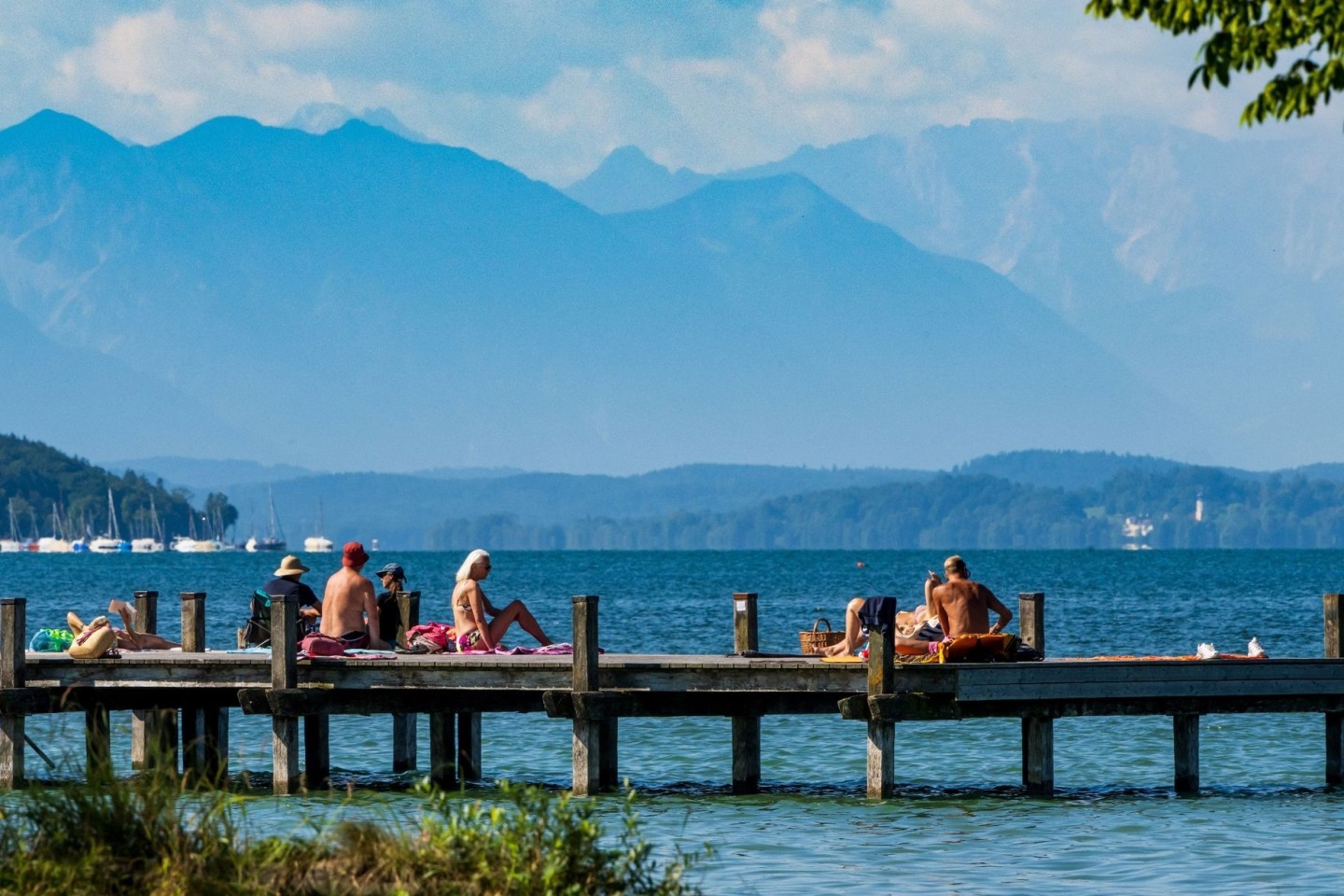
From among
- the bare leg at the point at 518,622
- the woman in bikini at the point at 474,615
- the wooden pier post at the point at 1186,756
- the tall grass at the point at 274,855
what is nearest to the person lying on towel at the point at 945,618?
the wooden pier post at the point at 1186,756

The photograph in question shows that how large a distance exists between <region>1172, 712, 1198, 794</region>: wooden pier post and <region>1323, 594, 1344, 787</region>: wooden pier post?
1.35 metres

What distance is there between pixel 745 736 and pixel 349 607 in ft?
14.1

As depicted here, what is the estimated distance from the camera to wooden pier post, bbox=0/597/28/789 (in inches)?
827

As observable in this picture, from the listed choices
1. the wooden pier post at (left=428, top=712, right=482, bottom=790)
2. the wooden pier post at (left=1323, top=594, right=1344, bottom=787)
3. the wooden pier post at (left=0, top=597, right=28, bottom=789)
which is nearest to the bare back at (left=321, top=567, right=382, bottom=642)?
the wooden pier post at (left=428, top=712, right=482, bottom=790)

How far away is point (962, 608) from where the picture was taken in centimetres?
2058

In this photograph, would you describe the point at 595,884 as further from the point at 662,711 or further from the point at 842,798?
the point at 842,798

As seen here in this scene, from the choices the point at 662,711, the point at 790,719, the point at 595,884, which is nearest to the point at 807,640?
the point at 662,711

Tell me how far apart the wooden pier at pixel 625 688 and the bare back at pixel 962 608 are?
0.87 meters

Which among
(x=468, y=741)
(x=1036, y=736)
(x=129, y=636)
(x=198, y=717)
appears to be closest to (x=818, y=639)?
(x=1036, y=736)

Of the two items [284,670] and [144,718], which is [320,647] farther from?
[144,718]

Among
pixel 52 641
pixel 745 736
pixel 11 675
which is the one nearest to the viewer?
pixel 11 675

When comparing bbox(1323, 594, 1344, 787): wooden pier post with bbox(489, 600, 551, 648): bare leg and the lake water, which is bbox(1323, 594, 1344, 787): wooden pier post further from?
bbox(489, 600, 551, 648): bare leg

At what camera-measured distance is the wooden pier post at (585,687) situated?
19.7 metres

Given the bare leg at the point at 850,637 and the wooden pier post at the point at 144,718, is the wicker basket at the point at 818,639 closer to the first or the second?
the bare leg at the point at 850,637
